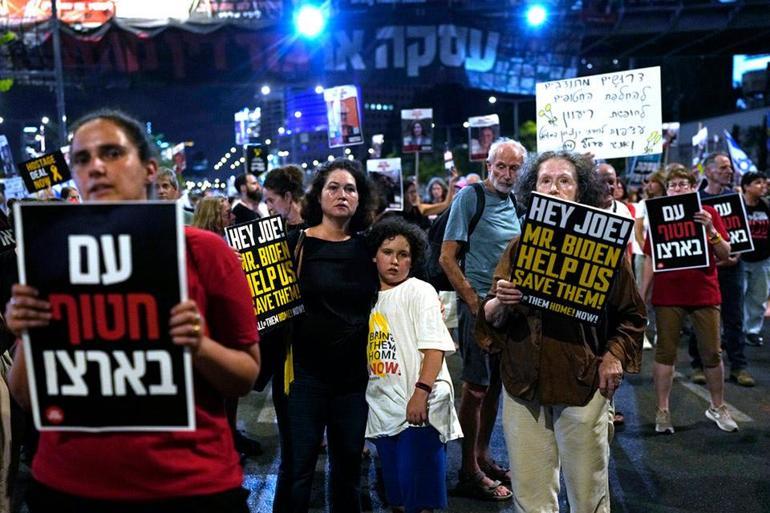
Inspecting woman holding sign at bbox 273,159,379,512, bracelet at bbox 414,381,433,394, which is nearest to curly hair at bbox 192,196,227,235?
woman holding sign at bbox 273,159,379,512

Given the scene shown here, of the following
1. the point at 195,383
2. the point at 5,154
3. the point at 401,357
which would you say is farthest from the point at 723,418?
the point at 5,154

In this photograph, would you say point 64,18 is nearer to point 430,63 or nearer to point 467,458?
point 430,63

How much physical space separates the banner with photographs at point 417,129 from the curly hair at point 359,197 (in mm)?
9957

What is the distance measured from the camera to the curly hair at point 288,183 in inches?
241

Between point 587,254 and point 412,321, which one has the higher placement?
point 587,254

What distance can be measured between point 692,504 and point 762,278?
5813mm

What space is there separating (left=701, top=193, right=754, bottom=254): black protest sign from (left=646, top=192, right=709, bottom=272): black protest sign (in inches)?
65.3

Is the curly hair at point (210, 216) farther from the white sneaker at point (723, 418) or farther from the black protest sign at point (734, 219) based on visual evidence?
the black protest sign at point (734, 219)

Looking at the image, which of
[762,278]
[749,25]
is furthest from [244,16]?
[762,278]

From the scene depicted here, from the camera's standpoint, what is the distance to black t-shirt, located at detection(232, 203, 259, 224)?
7344mm

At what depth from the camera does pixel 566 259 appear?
3.38 m

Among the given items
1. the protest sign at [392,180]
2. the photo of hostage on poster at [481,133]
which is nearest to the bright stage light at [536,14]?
the photo of hostage on poster at [481,133]

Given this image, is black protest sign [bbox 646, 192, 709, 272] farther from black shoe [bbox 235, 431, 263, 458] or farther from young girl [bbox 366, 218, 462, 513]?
black shoe [bbox 235, 431, 263, 458]

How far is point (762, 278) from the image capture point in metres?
9.89
